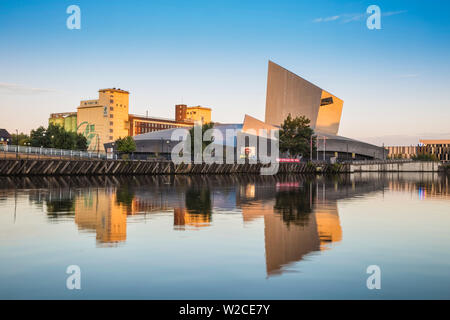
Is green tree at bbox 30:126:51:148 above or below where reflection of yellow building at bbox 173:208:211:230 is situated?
above

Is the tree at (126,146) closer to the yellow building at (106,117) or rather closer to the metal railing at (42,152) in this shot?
the metal railing at (42,152)

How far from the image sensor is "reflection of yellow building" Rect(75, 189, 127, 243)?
13.2 meters

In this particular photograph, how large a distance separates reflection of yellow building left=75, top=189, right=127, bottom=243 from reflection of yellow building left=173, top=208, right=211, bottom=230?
1813 mm

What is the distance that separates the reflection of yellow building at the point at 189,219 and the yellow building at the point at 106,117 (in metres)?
155

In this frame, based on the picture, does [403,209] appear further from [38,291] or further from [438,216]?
[38,291]

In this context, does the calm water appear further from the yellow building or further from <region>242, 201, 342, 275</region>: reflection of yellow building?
the yellow building

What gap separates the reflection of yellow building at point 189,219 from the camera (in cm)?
1542

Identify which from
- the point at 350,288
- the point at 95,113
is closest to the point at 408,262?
the point at 350,288

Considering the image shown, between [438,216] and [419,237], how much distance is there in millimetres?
6409

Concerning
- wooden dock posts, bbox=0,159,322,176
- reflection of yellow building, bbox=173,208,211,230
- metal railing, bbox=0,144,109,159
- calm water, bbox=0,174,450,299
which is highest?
metal railing, bbox=0,144,109,159

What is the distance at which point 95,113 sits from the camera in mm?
174500

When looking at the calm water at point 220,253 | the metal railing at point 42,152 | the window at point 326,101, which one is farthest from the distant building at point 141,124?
the calm water at point 220,253

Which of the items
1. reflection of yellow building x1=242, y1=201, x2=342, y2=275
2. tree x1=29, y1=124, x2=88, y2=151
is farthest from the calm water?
tree x1=29, y1=124, x2=88, y2=151
